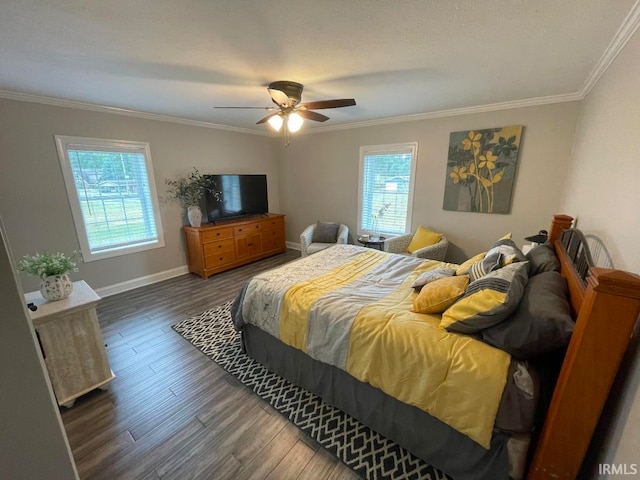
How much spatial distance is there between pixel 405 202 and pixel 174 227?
3753 millimetres

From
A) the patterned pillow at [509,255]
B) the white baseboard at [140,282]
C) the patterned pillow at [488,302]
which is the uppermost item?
the patterned pillow at [509,255]

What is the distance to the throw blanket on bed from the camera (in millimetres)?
1228

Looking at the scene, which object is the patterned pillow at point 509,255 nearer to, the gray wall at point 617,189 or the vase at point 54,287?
the gray wall at point 617,189

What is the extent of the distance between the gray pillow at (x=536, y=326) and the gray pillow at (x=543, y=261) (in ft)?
1.18

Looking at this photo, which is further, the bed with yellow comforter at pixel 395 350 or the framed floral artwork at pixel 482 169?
the framed floral artwork at pixel 482 169

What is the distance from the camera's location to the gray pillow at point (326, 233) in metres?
4.59

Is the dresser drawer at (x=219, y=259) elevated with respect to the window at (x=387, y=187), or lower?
A: lower

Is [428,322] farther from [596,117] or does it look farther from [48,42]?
[48,42]

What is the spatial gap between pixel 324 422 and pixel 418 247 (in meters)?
2.72

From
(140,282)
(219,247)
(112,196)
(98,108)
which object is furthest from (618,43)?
(140,282)

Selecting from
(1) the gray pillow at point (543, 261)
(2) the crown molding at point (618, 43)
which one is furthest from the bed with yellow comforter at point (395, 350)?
(2) the crown molding at point (618, 43)

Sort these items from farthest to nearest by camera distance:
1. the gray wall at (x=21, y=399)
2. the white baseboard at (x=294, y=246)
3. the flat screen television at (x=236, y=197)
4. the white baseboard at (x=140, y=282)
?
the white baseboard at (x=294, y=246), the flat screen television at (x=236, y=197), the white baseboard at (x=140, y=282), the gray wall at (x=21, y=399)

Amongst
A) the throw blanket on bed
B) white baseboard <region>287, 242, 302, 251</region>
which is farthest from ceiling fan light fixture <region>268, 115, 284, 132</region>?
white baseboard <region>287, 242, 302, 251</region>

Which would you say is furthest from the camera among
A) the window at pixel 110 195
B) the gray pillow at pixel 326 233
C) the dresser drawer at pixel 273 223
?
the dresser drawer at pixel 273 223
